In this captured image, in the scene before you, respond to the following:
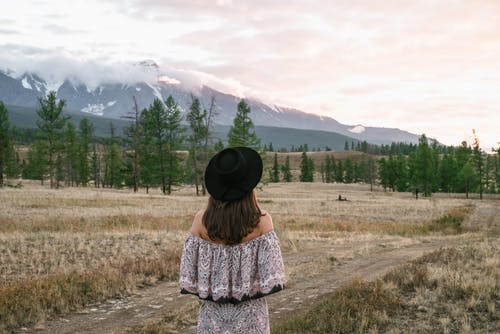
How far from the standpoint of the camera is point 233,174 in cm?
364

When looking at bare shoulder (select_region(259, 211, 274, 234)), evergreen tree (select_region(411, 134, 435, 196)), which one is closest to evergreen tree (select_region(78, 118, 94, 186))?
evergreen tree (select_region(411, 134, 435, 196))

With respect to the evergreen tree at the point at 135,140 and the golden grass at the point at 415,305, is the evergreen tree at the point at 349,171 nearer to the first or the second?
the evergreen tree at the point at 135,140

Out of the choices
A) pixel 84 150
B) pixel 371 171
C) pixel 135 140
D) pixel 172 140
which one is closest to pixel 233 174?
pixel 135 140

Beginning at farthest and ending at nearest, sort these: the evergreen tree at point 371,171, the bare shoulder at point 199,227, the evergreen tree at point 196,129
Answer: the evergreen tree at point 371,171, the evergreen tree at point 196,129, the bare shoulder at point 199,227

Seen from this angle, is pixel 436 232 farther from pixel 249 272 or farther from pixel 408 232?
pixel 249 272

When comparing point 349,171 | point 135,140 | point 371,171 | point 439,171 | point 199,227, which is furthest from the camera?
point 349,171

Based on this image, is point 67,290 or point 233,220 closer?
point 233,220

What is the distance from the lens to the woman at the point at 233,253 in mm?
3701

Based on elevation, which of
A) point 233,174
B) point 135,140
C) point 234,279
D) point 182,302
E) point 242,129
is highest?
point 242,129

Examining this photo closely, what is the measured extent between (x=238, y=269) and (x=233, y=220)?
477 millimetres

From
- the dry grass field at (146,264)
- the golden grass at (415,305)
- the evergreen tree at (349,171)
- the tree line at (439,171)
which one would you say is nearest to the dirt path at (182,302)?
the dry grass field at (146,264)

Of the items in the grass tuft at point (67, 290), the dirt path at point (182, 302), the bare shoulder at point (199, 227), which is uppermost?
the bare shoulder at point (199, 227)

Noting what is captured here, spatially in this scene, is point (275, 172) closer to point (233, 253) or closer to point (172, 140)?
point (172, 140)

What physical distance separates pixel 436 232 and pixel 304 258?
13.7 m
